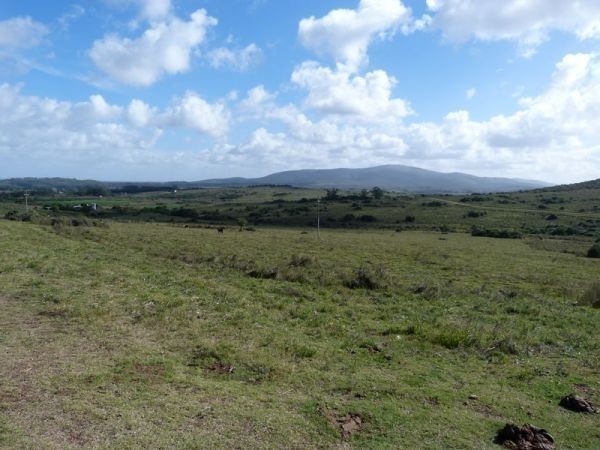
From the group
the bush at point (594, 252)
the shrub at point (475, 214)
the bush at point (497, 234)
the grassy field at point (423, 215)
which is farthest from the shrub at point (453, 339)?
the shrub at point (475, 214)

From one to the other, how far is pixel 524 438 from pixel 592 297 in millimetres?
17620

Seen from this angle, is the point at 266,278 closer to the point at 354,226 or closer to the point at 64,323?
the point at 64,323

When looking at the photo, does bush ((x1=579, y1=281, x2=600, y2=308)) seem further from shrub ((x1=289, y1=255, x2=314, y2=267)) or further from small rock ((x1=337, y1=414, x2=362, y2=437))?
small rock ((x1=337, y1=414, x2=362, y2=437))

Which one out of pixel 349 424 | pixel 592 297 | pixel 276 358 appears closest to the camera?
pixel 349 424

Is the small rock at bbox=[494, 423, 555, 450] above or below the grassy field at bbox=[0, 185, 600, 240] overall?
above

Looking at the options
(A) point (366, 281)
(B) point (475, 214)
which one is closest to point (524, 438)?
(A) point (366, 281)

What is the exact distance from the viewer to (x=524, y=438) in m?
6.35

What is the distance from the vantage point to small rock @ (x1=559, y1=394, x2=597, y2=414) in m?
7.75

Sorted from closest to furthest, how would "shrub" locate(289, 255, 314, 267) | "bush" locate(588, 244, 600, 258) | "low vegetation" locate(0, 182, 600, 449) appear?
"low vegetation" locate(0, 182, 600, 449), "shrub" locate(289, 255, 314, 267), "bush" locate(588, 244, 600, 258)

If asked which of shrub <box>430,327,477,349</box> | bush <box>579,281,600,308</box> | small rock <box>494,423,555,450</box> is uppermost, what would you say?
small rock <box>494,423,555,450</box>

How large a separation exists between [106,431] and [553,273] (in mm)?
33224

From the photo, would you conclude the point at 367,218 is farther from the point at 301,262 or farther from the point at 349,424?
the point at 349,424

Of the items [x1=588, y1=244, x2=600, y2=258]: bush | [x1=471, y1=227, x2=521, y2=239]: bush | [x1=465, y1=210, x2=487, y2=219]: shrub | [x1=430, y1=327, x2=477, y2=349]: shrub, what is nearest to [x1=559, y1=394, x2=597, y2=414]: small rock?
[x1=430, y1=327, x2=477, y2=349]: shrub

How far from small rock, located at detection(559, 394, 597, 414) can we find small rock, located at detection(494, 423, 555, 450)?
67.9 inches
